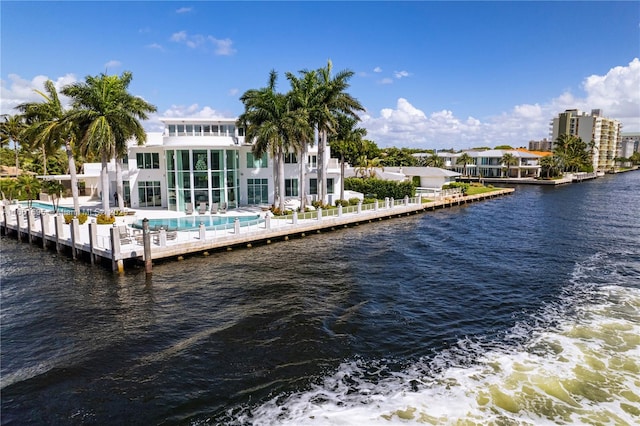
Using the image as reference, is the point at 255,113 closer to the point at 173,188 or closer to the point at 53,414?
the point at 173,188

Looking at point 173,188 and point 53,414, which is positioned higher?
point 173,188

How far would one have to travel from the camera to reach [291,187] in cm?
4597

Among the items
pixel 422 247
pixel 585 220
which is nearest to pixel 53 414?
pixel 422 247

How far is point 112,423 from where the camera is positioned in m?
10.5

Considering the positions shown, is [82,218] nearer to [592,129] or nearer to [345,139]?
[345,139]

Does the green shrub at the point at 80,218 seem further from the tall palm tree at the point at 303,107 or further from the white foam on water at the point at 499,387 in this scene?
the white foam on water at the point at 499,387

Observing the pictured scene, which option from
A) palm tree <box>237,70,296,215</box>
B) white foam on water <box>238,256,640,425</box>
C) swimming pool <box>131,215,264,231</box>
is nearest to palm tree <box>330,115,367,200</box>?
palm tree <box>237,70,296,215</box>

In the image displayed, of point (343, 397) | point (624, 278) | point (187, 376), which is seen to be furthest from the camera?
point (624, 278)

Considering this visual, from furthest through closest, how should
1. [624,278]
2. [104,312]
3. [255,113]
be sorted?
[255,113] → [624,278] → [104,312]

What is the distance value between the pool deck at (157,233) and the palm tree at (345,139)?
813 centimetres

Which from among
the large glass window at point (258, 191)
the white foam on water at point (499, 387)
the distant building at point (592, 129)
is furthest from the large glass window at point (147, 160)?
the distant building at point (592, 129)

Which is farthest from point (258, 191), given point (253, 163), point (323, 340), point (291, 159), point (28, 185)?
point (323, 340)

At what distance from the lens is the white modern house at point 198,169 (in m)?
37.7

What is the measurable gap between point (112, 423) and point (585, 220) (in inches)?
1909
